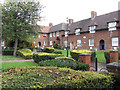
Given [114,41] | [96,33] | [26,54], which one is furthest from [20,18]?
[114,41]

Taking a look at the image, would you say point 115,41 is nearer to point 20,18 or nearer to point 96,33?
point 96,33

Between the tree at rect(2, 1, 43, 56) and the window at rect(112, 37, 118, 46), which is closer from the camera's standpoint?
the tree at rect(2, 1, 43, 56)

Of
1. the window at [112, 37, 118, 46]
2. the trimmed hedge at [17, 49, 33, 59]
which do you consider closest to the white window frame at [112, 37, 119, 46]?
the window at [112, 37, 118, 46]

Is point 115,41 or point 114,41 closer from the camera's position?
point 115,41

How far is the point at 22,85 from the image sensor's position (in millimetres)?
2529

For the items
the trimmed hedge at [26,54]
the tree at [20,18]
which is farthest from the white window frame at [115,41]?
the trimmed hedge at [26,54]

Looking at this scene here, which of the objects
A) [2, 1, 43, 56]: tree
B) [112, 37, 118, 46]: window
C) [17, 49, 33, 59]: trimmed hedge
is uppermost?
[2, 1, 43, 56]: tree

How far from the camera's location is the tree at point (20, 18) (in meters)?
16.7

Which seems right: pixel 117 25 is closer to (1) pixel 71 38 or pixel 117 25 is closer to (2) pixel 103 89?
(1) pixel 71 38

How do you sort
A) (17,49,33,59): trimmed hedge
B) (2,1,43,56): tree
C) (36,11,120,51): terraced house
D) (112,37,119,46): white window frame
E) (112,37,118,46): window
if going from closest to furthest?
(17,49,33,59): trimmed hedge, (2,1,43,56): tree, (112,37,119,46): white window frame, (112,37,118,46): window, (36,11,120,51): terraced house

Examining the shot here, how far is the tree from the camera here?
1666 centimetres

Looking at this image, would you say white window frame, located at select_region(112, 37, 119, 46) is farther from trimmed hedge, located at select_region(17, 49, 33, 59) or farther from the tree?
trimmed hedge, located at select_region(17, 49, 33, 59)

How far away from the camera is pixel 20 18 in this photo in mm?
17703

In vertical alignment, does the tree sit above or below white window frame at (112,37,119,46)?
above
